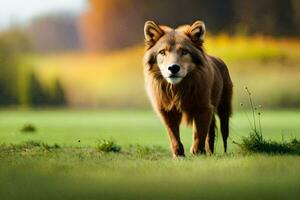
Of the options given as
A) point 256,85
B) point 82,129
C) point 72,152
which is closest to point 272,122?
point 256,85

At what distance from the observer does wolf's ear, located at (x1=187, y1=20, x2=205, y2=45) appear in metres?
7.77

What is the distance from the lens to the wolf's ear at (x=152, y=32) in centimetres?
776

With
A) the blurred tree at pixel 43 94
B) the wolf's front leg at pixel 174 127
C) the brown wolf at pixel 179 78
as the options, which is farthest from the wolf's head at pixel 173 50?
the blurred tree at pixel 43 94

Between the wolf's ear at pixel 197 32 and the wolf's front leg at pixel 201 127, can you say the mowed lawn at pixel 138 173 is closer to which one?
the wolf's front leg at pixel 201 127

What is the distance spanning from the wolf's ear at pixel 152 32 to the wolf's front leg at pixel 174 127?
2.34 feet

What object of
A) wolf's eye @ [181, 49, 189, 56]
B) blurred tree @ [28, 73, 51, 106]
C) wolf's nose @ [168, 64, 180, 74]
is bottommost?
wolf's nose @ [168, 64, 180, 74]

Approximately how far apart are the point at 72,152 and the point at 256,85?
17.6 feet

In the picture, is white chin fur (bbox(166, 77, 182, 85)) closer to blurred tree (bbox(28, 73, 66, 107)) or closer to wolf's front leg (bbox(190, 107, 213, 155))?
wolf's front leg (bbox(190, 107, 213, 155))

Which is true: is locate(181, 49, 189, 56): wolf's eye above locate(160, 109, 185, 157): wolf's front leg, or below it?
above

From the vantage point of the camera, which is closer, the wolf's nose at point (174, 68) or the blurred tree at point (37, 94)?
the wolf's nose at point (174, 68)

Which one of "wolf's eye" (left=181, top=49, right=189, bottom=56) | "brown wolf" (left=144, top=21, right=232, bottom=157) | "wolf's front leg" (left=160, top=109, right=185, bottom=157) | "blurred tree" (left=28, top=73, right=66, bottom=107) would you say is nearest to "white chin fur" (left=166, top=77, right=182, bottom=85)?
"brown wolf" (left=144, top=21, right=232, bottom=157)

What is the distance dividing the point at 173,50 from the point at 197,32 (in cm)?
41

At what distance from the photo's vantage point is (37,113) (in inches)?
579

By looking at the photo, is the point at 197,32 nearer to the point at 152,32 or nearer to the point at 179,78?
the point at 152,32
